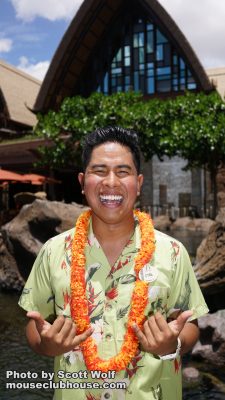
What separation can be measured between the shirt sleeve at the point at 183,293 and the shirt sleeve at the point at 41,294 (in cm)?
58

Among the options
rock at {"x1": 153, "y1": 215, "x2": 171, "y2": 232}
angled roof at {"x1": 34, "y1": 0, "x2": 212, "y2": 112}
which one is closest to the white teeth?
rock at {"x1": 153, "y1": 215, "x2": 171, "y2": 232}

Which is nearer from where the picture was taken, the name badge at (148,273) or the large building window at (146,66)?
the name badge at (148,273)

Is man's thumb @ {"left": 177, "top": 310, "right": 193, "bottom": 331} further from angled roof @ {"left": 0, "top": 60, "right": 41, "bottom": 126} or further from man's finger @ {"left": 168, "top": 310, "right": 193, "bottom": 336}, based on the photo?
angled roof @ {"left": 0, "top": 60, "right": 41, "bottom": 126}

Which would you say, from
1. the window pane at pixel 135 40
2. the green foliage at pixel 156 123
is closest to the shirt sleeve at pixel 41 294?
the green foliage at pixel 156 123

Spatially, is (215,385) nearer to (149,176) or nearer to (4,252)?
(4,252)

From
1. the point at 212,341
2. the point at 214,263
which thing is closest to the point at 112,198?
the point at 212,341

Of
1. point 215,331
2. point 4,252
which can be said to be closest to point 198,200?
point 4,252

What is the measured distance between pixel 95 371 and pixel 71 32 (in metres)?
29.8

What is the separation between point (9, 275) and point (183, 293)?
9.20 meters

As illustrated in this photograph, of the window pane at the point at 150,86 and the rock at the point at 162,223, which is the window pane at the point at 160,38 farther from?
the rock at the point at 162,223

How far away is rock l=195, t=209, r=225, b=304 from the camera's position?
6.88 m

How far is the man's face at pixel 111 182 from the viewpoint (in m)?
2.27

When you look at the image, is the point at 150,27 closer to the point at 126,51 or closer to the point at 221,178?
the point at 126,51

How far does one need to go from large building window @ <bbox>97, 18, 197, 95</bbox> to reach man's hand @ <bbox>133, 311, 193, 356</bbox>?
27.0 metres
